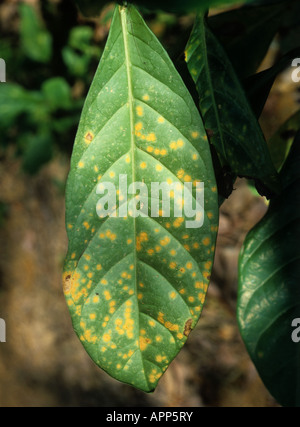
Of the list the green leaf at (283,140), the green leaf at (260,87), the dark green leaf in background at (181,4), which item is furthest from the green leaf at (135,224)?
the green leaf at (283,140)

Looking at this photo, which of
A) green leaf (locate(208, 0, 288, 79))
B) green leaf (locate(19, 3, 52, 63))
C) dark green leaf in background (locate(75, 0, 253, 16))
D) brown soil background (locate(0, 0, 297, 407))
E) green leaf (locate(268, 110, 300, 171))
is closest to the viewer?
dark green leaf in background (locate(75, 0, 253, 16))

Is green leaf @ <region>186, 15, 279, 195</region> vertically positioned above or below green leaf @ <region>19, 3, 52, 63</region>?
below

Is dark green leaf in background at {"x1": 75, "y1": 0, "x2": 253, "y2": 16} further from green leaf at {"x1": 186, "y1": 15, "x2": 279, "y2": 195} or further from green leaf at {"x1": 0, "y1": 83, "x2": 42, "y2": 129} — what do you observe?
green leaf at {"x1": 0, "y1": 83, "x2": 42, "y2": 129}

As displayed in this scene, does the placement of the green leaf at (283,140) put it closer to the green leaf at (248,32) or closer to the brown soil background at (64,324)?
the green leaf at (248,32)

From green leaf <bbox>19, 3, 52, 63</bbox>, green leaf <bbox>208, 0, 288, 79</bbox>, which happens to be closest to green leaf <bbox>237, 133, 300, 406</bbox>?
green leaf <bbox>208, 0, 288, 79</bbox>

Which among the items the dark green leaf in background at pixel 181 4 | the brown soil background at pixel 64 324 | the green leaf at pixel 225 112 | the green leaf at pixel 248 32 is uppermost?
the green leaf at pixel 248 32

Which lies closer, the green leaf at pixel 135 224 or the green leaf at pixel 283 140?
the green leaf at pixel 135 224
